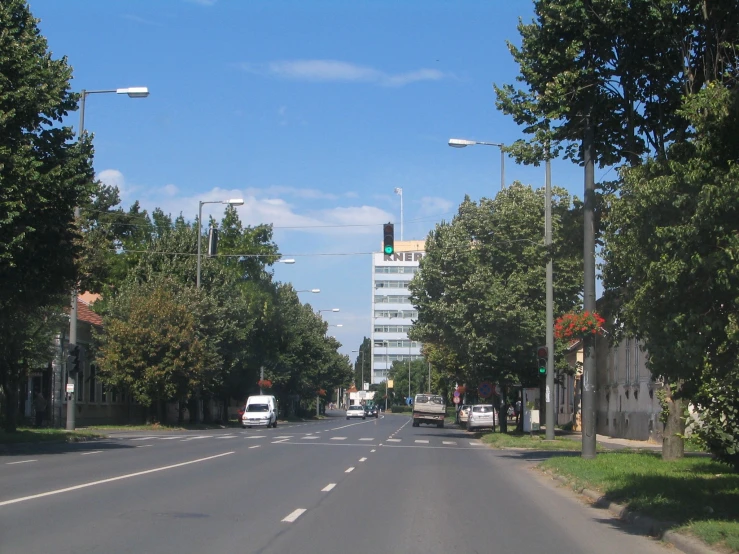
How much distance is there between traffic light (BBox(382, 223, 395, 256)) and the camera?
27.0 m

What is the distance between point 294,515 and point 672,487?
6.18m

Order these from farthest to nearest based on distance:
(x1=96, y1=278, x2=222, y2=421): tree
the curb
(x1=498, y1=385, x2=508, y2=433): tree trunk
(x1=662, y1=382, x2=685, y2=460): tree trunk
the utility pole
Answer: (x1=96, y1=278, x2=222, y2=421): tree → (x1=498, y1=385, x2=508, y2=433): tree trunk → (x1=662, y1=382, x2=685, y2=460): tree trunk → the utility pole → the curb

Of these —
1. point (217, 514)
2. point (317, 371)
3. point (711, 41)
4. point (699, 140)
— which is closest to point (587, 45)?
point (711, 41)

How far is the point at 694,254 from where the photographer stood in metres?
9.52

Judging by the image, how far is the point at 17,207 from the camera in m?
21.9

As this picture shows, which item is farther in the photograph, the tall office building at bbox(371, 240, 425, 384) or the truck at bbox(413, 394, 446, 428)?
the tall office building at bbox(371, 240, 425, 384)

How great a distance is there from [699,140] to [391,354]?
5953 inches

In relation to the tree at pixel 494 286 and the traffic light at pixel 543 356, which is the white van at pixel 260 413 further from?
the traffic light at pixel 543 356

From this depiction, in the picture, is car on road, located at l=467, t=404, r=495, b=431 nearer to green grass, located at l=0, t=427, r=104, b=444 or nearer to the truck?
Answer: the truck

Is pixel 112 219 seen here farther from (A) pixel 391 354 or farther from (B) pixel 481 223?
(A) pixel 391 354

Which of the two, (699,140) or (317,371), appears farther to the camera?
(317,371)

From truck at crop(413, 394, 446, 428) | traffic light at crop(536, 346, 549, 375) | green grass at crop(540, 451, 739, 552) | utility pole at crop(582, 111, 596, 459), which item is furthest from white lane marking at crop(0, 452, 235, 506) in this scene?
truck at crop(413, 394, 446, 428)

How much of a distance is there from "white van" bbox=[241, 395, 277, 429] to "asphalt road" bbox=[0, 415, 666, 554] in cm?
3040

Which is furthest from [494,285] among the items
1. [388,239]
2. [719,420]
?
[719,420]
